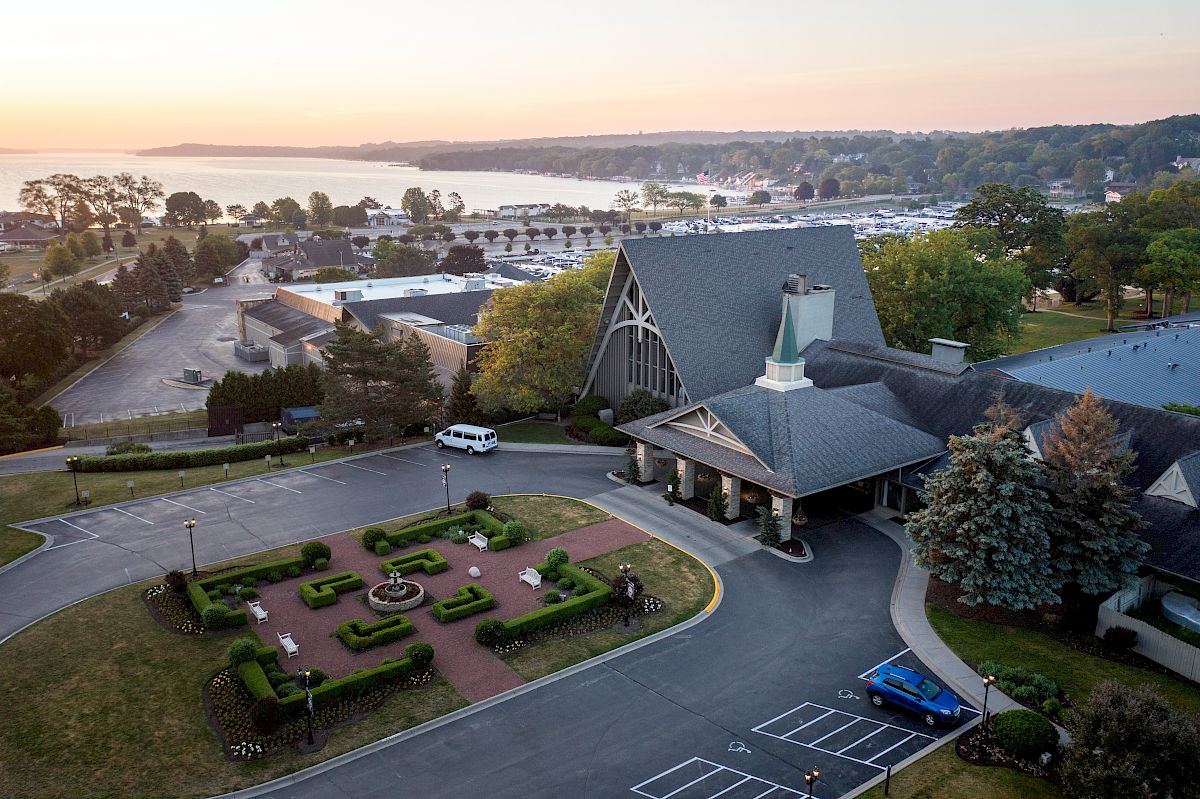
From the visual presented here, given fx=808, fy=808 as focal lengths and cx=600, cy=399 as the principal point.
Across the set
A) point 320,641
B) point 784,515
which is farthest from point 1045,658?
point 320,641

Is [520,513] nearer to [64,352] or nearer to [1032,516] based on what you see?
[1032,516]

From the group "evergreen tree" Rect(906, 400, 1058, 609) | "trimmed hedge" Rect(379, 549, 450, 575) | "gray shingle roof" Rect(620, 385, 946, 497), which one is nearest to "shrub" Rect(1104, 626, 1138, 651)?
"evergreen tree" Rect(906, 400, 1058, 609)

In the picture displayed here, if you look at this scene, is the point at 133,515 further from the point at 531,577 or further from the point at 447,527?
the point at 531,577

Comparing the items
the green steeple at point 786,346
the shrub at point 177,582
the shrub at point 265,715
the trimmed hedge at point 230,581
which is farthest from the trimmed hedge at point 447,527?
the green steeple at point 786,346

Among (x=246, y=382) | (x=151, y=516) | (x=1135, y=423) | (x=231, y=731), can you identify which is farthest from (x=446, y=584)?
(x=246, y=382)

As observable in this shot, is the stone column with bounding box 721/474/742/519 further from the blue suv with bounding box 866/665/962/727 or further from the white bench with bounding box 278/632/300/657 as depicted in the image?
the white bench with bounding box 278/632/300/657
